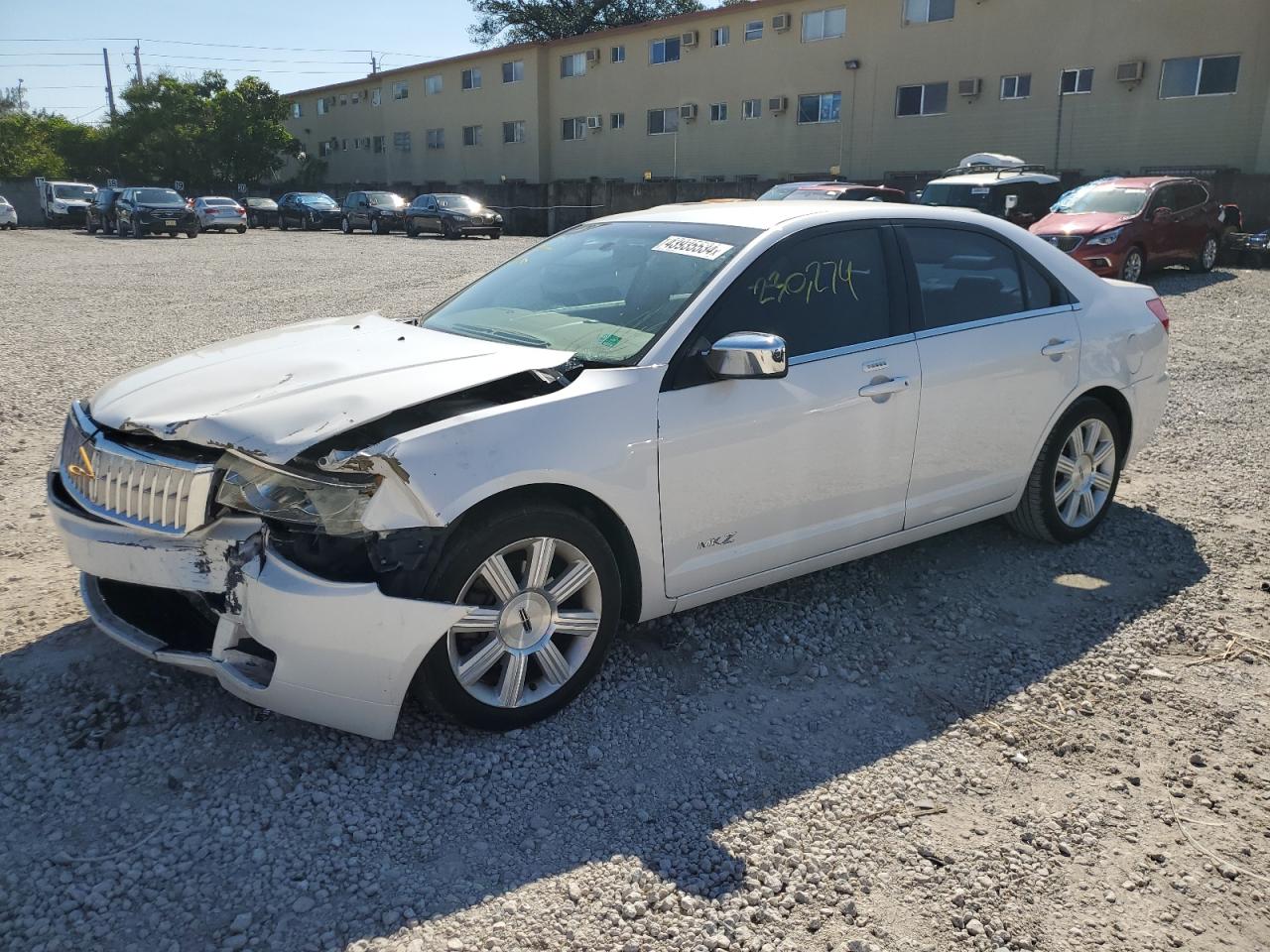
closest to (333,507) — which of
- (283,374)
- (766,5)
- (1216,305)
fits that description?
(283,374)

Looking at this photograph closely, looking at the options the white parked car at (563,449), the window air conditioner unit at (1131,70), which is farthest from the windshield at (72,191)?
the white parked car at (563,449)

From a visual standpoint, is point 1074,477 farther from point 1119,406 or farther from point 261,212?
point 261,212

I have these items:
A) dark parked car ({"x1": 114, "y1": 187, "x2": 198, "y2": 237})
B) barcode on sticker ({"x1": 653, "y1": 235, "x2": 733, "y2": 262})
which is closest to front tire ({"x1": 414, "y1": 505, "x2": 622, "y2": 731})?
barcode on sticker ({"x1": 653, "y1": 235, "x2": 733, "y2": 262})

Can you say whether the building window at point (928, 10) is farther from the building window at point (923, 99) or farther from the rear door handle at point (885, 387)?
the rear door handle at point (885, 387)

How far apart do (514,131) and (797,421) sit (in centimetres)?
4410

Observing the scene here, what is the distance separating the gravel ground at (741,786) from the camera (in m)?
2.55

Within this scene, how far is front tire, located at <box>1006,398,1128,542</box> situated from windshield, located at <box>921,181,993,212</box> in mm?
14039

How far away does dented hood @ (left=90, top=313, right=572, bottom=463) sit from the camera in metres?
3.05

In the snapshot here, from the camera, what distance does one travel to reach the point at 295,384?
3.35 m

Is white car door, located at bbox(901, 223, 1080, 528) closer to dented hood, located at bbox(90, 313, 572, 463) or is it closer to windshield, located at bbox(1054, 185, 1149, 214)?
dented hood, located at bbox(90, 313, 572, 463)

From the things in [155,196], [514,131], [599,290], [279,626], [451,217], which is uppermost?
[514,131]

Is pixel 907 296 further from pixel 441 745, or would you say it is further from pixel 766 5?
pixel 766 5

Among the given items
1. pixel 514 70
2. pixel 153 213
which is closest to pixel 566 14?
pixel 514 70

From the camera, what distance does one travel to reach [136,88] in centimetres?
5672
